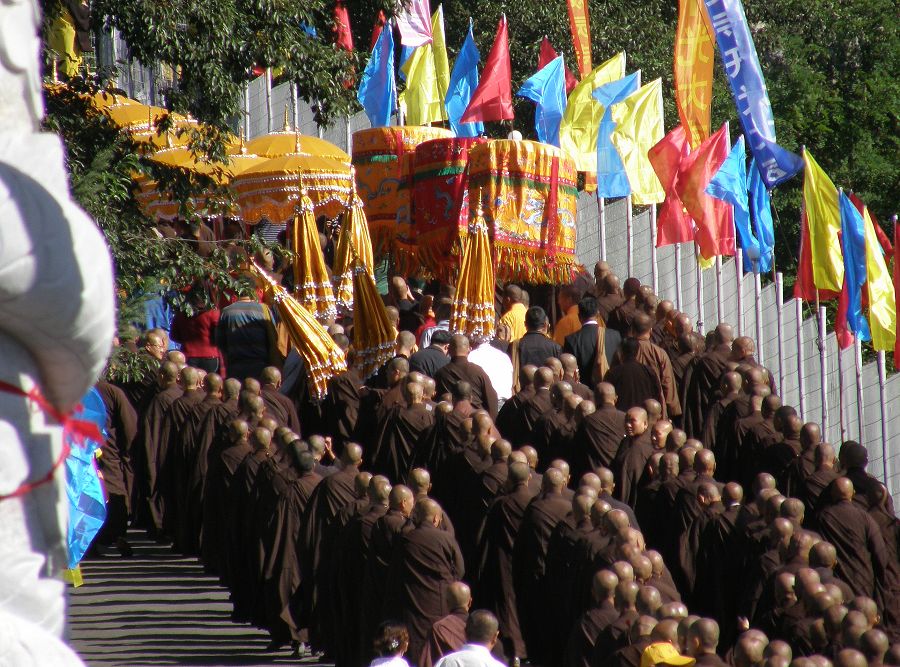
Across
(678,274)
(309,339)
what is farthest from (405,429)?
(678,274)

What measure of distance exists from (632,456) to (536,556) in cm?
150

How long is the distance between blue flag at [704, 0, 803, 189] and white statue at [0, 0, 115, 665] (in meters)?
14.3

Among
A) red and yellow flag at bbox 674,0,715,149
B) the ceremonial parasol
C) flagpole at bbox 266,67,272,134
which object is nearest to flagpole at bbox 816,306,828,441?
red and yellow flag at bbox 674,0,715,149

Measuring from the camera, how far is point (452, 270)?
1600cm

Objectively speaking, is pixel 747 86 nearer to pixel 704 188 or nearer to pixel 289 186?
pixel 704 188

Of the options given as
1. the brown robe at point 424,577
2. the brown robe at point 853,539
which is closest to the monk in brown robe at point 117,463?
the brown robe at point 424,577

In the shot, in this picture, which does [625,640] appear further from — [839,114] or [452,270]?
[839,114]

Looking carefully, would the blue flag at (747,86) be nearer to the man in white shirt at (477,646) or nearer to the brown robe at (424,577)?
the brown robe at (424,577)

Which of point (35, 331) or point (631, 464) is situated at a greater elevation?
point (35, 331)

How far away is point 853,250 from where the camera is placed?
672 inches

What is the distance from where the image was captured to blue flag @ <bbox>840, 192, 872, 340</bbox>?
55.7 feet

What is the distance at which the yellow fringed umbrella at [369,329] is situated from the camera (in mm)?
13742

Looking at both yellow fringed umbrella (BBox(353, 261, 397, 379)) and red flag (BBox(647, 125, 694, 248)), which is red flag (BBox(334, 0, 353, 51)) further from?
red flag (BBox(647, 125, 694, 248))

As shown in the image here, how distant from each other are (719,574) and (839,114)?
18.1 meters
